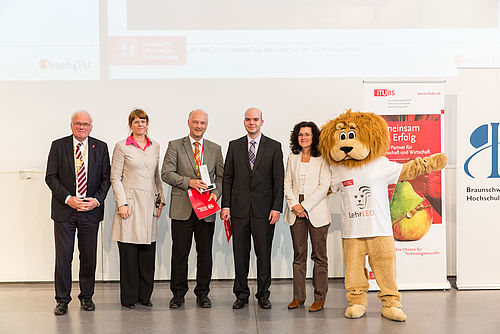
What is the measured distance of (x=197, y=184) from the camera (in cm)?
396

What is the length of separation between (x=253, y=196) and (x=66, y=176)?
56.1 inches

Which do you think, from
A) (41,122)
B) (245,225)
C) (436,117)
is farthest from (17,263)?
(436,117)

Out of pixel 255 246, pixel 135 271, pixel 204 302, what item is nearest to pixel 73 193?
pixel 135 271

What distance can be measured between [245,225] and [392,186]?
1362 mm

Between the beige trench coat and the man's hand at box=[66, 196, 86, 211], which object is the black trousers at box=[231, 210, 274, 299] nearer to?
the beige trench coat

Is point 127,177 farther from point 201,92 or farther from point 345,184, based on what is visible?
point 345,184

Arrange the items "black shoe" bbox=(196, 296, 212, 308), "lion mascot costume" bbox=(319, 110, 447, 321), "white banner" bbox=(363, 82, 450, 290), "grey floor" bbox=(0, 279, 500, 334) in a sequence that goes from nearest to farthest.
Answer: "grey floor" bbox=(0, 279, 500, 334) < "lion mascot costume" bbox=(319, 110, 447, 321) < "black shoe" bbox=(196, 296, 212, 308) < "white banner" bbox=(363, 82, 450, 290)

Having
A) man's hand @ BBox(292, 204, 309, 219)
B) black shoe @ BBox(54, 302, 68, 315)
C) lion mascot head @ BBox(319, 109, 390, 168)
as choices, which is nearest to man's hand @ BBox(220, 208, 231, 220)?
man's hand @ BBox(292, 204, 309, 219)

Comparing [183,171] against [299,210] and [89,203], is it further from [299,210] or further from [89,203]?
[299,210]

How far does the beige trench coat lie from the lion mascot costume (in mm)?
1383

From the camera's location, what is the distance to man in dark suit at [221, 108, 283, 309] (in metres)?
3.98

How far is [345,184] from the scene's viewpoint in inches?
152

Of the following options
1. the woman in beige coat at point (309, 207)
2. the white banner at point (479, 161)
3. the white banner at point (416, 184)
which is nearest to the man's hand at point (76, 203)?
the woman in beige coat at point (309, 207)

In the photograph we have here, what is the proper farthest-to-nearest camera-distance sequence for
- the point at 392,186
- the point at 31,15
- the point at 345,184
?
the point at 31,15, the point at 392,186, the point at 345,184
